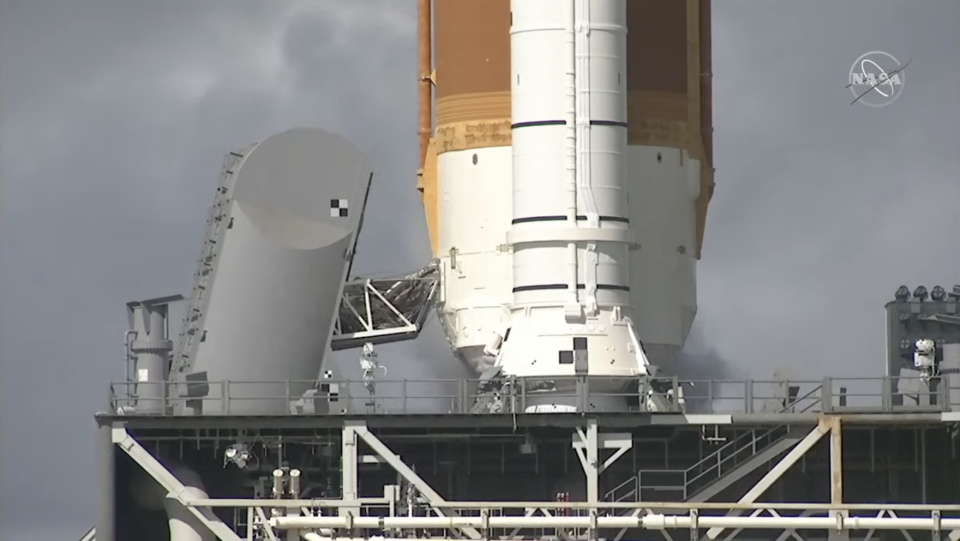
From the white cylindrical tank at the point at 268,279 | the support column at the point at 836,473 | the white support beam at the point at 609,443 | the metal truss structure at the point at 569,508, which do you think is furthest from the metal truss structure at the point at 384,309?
the support column at the point at 836,473

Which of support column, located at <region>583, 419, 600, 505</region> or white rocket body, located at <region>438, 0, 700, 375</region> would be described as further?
white rocket body, located at <region>438, 0, 700, 375</region>

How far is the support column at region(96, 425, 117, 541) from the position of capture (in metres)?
78.1

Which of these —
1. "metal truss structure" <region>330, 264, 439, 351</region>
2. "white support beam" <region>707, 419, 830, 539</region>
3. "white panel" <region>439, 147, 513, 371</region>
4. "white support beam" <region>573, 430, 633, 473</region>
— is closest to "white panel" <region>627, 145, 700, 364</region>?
"white panel" <region>439, 147, 513, 371</region>

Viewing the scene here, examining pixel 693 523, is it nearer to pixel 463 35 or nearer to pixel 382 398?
pixel 382 398

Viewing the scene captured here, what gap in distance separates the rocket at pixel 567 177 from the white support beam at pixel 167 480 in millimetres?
8092

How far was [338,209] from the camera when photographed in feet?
271

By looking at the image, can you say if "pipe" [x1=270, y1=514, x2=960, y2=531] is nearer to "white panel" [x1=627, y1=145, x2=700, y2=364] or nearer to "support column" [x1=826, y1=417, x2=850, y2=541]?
"support column" [x1=826, y1=417, x2=850, y2=541]

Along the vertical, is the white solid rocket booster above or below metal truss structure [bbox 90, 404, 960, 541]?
above

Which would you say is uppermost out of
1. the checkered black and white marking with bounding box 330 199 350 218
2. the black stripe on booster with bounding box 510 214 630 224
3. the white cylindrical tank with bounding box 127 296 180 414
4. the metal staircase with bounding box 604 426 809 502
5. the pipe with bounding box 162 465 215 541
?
the checkered black and white marking with bounding box 330 199 350 218

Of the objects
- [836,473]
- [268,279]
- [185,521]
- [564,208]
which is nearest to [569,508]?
[836,473]

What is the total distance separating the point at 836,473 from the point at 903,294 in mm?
7750

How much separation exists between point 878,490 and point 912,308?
5.48 meters

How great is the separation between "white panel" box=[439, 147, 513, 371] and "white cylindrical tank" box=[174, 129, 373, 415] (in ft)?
9.27

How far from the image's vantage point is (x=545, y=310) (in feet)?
259
